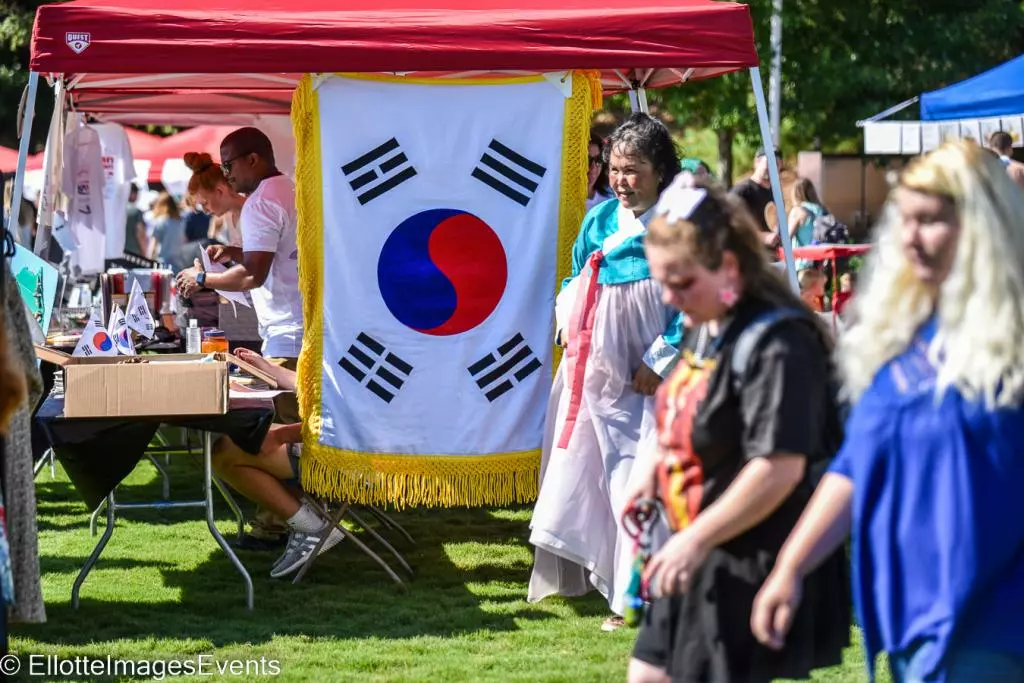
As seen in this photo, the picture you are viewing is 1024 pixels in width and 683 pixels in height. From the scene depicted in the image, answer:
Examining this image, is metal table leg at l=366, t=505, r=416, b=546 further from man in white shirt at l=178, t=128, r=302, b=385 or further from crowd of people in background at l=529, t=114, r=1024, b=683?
crowd of people in background at l=529, t=114, r=1024, b=683

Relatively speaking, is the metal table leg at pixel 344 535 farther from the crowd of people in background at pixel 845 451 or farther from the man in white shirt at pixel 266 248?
the crowd of people in background at pixel 845 451

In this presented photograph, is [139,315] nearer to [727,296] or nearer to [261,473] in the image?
[261,473]

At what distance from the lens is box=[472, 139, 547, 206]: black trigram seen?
18.0ft

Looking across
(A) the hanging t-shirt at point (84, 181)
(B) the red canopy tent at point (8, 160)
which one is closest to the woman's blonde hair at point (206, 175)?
(A) the hanging t-shirt at point (84, 181)

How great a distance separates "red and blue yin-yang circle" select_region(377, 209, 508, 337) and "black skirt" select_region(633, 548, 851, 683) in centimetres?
295

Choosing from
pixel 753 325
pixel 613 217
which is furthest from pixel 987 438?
pixel 613 217

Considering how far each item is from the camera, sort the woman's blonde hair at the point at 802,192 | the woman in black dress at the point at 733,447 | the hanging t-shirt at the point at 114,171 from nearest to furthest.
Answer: the woman in black dress at the point at 733,447, the hanging t-shirt at the point at 114,171, the woman's blonde hair at the point at 802,192

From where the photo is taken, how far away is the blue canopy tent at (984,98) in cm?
1024

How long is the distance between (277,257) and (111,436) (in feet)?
4.23

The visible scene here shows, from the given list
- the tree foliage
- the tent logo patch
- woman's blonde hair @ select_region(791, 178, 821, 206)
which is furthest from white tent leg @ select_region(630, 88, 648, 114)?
the tree foliage

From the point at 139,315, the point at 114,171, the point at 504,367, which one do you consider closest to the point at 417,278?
the point at 504,367

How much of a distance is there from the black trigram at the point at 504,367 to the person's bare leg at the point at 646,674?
2788 mm

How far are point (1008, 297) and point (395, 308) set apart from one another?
3.44 meters

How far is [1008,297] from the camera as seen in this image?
2.23 m
